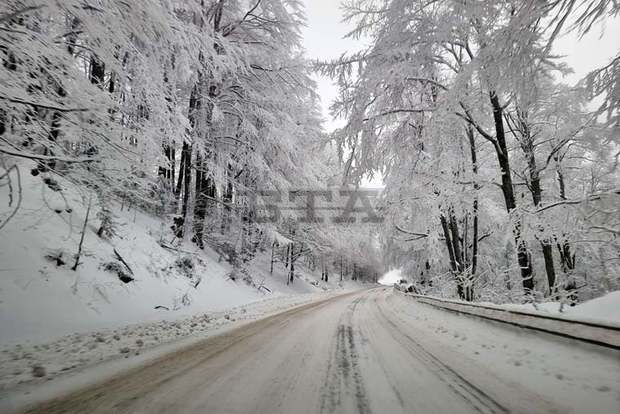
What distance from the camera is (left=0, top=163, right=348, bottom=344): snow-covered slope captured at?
450 cm

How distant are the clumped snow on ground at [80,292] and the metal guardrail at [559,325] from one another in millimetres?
4207

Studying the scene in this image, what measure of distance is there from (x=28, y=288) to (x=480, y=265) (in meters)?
18.3

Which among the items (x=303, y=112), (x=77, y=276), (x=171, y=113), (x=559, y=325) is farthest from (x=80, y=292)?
(x=303, y=112)

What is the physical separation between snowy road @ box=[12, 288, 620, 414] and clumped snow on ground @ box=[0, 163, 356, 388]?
1068mm

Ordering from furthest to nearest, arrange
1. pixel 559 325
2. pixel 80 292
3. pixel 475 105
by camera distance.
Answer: pixel 80 292 → pixel 475 105 → pixel 559 325

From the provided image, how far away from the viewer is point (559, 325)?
2572 mm

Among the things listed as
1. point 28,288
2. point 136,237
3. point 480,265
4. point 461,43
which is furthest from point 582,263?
point 28,288

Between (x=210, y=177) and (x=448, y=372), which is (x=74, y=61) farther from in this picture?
(x=210, y=177)

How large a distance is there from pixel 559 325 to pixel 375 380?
67.7 inches

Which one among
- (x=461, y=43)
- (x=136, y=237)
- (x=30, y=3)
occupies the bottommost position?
(x=136, y=237)

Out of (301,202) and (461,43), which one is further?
(301,202)

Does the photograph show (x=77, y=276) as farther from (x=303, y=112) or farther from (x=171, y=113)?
(x=303, y=112)

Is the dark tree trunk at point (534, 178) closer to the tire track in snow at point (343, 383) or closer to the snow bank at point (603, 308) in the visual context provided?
the snow bank at point (603, 308)

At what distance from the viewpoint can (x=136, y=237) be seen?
30.0ft
